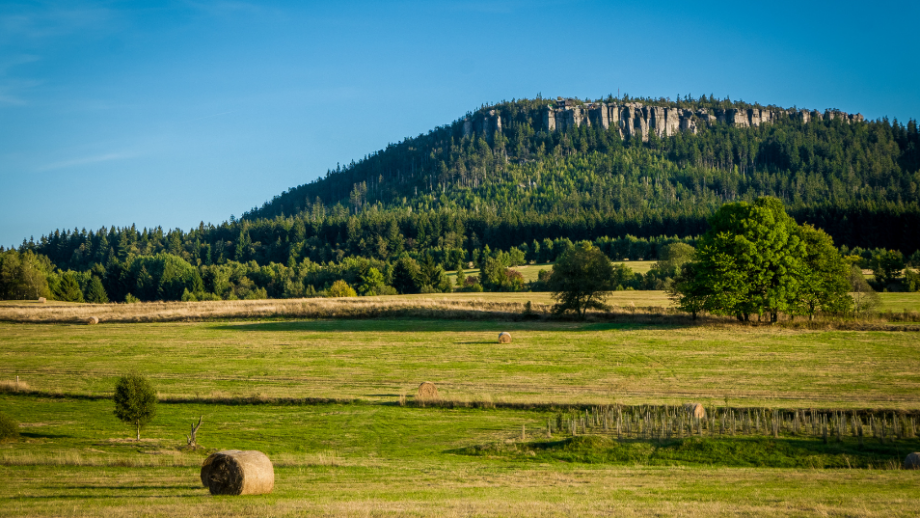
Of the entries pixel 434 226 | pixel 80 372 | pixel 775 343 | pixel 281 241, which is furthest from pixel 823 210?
pixel 80 372

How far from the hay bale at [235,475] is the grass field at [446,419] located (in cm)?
51

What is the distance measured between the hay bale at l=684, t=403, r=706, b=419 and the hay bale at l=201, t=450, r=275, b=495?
1872 cm

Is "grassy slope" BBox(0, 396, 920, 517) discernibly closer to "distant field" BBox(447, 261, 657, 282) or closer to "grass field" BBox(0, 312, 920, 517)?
"grass field" BBox(0, 312, 920, 517)

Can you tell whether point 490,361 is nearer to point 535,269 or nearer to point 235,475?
point 235,475

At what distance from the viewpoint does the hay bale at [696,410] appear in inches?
1143

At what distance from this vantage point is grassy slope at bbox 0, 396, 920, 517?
52.2ft

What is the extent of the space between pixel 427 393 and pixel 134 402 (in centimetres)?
1361

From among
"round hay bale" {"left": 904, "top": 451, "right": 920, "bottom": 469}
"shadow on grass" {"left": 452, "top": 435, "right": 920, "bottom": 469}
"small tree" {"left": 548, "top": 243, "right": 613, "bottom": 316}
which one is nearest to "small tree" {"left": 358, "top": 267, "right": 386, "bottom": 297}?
"small tree" {"left": 548, "top": 243, "right": 613, "bottom": 316}

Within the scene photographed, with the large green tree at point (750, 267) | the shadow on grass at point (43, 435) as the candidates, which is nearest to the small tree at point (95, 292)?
the large green tree at point (750, 267)

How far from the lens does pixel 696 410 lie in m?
29.2

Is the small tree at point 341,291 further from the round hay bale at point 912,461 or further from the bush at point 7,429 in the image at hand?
the round hay bale at point 912,461

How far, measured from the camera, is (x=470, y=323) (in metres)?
66.3

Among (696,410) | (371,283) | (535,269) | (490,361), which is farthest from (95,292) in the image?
(696,410)

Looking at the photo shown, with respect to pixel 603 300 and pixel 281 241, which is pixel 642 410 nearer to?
pixel 603 300
